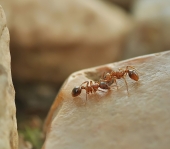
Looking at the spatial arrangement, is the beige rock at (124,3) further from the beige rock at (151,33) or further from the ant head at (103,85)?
the ant head at (103,85)

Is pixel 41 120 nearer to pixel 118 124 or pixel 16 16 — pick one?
pixel 16 16

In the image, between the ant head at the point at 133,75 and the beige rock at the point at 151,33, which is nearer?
the ant head at the point at 133,75

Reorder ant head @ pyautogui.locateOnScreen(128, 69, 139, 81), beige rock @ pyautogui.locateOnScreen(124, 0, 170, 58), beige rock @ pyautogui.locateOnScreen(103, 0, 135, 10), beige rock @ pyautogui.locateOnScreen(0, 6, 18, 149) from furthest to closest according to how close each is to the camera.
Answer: beige rock @ pyautogui.locateOnScreen(103, 0, 135, 10), beige rock @ pyautogui.locateOnScreen(124, 0, 170, 58), ant head @ pyautogui.locateOnScreen(128, 69, 139, 81), beige rock @ pyautogui.locateOnScreen(0, 6, 18, 149)

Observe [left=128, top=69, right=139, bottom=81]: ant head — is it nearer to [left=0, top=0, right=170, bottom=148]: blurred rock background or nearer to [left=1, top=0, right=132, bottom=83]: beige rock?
[left=0, top=0, right=170, bottom=148]: blurred rock background

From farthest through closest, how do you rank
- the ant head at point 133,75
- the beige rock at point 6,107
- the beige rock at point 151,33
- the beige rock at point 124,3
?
1. the beige rock at point 124,3
2. the beige rock at point 151,33
3. the ant head at point 133,75
4. the beige rock at point 6,107

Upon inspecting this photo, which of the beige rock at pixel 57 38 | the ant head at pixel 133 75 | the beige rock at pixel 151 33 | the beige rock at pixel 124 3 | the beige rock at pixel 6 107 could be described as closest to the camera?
the beige rock at pixel 6 107

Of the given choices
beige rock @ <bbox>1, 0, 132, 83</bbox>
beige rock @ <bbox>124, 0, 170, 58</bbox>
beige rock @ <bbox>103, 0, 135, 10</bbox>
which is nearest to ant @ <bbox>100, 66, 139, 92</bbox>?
beige rock @ <bbox>1, 0, 132, 83</bbox>

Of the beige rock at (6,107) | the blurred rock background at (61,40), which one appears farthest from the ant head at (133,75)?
the blurred rock background at (61,40)

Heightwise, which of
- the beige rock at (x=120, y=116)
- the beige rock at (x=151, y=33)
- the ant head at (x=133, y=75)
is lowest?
the beige rock at (x=151, y=33)
